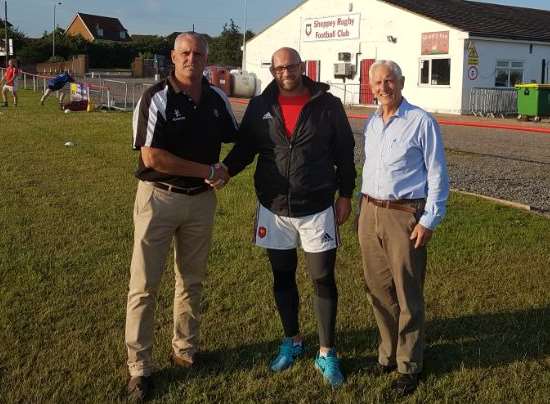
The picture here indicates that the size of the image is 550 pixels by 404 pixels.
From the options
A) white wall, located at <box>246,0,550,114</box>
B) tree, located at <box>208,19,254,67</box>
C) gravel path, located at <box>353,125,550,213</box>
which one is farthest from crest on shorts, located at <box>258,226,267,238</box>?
tree, located at <box>208,19,254,67</box>

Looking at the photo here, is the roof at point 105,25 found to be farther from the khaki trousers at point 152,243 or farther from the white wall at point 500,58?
the khaki trousers at point 152,243

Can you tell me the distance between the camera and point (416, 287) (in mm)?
3609

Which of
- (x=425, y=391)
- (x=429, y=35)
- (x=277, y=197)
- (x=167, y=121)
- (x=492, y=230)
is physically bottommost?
(x=425, y=391)

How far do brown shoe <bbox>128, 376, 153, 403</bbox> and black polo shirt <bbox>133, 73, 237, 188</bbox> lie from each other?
110 centimetres

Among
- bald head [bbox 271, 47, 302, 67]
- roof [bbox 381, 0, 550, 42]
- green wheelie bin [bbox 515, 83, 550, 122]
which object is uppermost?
roof [bbox 381, 0, 550, 42]

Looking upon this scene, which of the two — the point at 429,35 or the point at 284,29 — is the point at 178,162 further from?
the point at 284,29

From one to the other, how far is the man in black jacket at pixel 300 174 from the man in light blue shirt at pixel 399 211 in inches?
7.5

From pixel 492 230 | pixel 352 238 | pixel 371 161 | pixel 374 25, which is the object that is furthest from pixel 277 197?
pixel 374 25

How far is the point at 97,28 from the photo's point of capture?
95.9m

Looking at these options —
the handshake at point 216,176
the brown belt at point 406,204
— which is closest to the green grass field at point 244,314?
the brown belt at point 406,204

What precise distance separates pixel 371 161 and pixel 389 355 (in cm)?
117

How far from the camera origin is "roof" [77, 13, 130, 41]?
9538cm

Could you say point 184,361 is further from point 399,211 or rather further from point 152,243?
point 399,211

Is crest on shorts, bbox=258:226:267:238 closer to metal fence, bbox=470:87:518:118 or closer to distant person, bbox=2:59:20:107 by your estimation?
distant person, bbox=2:59:20:107
